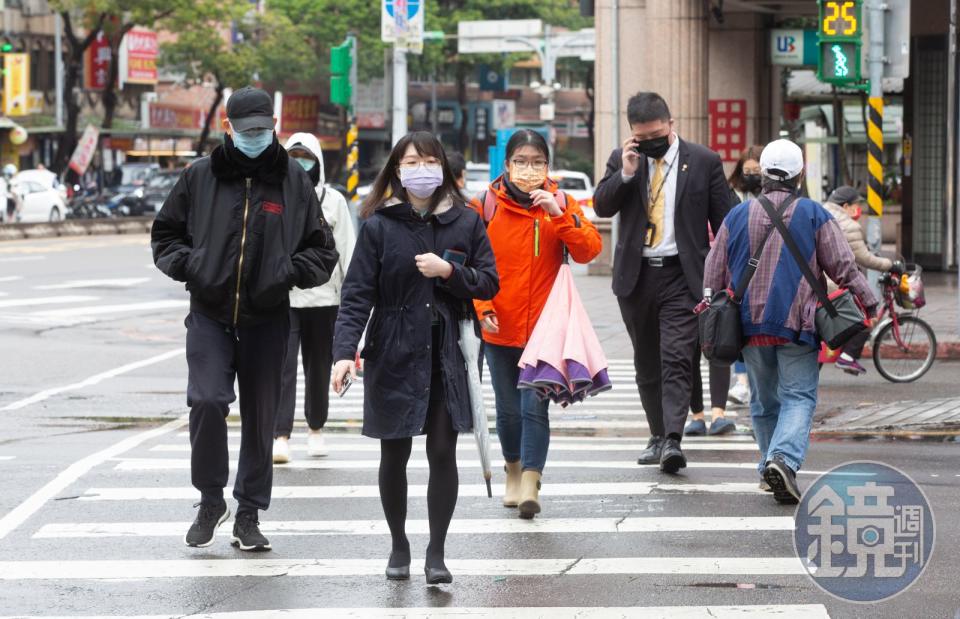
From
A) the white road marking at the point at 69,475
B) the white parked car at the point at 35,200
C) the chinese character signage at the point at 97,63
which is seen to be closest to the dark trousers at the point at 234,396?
the white road marking at the point at 69,475

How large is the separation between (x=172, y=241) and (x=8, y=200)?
134ft

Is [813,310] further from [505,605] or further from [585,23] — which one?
[585,23]

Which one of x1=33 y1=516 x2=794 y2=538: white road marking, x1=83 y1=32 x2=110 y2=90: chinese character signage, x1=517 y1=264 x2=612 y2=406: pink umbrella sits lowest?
x1=33 y1=516 x2=794 y2=538: white road marking

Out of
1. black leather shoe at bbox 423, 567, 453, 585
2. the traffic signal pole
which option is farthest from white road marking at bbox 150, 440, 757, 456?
the traffic signal pole

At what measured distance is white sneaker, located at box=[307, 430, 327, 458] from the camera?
1024 centimetres

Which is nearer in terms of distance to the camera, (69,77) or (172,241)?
(172,241)

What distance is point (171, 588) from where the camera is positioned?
6660 mm

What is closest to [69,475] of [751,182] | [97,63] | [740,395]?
[751,182]

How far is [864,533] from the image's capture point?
7.23 meters

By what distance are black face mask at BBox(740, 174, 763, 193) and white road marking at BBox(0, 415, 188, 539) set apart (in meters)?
4.29

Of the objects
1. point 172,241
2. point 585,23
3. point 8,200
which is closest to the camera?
point 172,241

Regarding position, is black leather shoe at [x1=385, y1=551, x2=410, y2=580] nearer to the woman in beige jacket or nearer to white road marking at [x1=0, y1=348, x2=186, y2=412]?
white road marking at [x1=0, y1=348, x2=186, y2=412]

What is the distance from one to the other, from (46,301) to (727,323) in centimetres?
1631

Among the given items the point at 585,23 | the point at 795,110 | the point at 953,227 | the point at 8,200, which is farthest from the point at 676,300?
the point at 585,23
